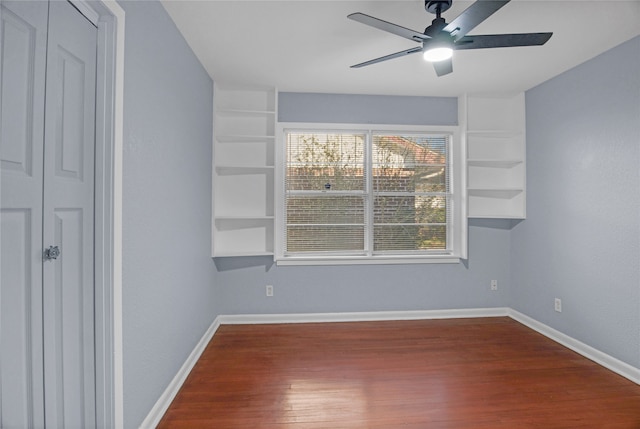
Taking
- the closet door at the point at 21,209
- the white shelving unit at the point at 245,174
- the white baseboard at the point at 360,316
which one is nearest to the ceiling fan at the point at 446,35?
the closet door at the point at 21,209

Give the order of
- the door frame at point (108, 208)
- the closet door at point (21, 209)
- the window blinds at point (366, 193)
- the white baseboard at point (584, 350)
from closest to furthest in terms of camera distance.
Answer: the closet door at point (21, 209)
the door frame at point (108, 208)
the white baseboard at point (584, 350)
the window blinds at point (366, 193)

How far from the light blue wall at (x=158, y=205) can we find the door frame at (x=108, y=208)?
0.09 metres

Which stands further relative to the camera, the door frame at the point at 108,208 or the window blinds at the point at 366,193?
the window blinds at the point at 366,193

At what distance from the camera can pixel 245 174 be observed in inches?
133

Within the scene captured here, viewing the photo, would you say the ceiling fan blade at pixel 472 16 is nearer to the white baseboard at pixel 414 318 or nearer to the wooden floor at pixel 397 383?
the wooden floor at pixel 397 383

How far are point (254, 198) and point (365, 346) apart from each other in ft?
6.26

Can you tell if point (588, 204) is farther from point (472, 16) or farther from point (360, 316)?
point (360, 316)

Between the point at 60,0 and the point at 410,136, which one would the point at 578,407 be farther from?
the point at 60,0

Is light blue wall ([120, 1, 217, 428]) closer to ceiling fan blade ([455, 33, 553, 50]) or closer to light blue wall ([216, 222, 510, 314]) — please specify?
light blue wall ([216, 222, 510, 314])

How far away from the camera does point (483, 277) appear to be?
362 centimetres

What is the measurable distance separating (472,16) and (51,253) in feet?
7.30

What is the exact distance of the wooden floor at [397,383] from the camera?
6.28 feet

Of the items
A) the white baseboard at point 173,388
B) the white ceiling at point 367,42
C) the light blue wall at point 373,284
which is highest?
the white ceiling at point 367,42

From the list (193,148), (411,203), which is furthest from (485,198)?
(193,148)
